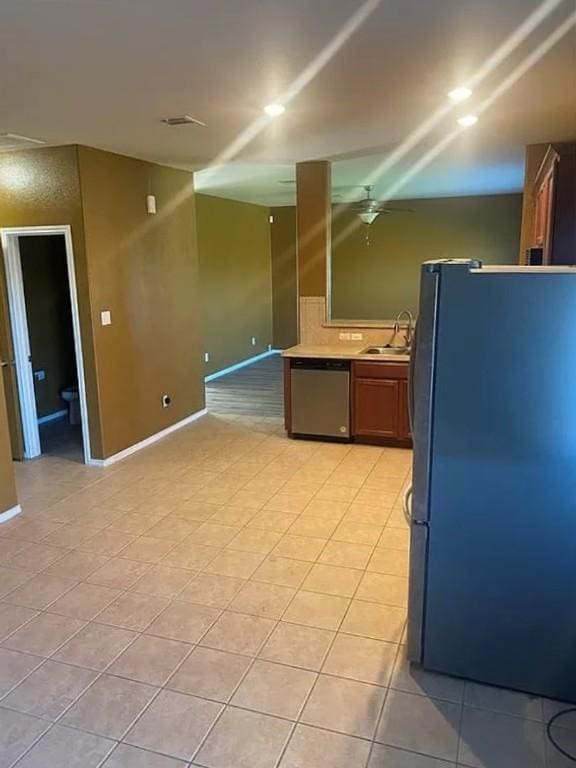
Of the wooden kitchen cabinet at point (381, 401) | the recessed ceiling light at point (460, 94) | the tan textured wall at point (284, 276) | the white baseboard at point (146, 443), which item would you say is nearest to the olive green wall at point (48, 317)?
the white baseboard at point (146, 443)

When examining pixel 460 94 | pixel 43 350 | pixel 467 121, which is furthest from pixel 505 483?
pixel 43 350

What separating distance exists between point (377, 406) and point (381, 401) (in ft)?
0.20

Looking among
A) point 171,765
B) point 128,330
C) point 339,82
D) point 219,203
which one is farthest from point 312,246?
point 171,765

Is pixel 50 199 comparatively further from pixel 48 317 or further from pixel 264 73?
pixel 264 73

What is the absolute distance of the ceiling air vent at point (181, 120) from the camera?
374 centimetres

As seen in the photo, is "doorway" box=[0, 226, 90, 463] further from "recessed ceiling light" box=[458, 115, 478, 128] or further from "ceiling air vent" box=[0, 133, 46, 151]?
"recessed ceiling light" box=[458, 115, 478, 128]

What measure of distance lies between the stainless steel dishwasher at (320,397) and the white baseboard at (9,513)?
2.49m

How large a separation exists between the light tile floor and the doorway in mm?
928

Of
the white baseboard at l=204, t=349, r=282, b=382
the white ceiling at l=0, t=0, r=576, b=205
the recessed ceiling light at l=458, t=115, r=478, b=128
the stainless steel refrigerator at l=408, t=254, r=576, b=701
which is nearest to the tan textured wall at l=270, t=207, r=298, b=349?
the white baseboard at l=204, t=349, r=282, b=382

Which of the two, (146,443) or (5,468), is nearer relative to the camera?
(5,468)

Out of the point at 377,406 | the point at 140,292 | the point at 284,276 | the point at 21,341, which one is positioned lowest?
the point at 377,406

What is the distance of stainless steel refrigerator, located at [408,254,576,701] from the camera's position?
2.07 m

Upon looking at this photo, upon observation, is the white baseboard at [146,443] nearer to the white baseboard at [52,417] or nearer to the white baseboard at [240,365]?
the white baseboard at [52,417]

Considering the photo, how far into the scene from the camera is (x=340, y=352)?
5.44 m
